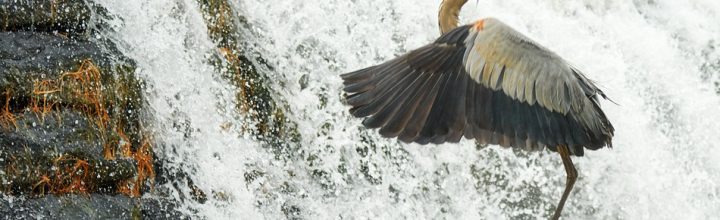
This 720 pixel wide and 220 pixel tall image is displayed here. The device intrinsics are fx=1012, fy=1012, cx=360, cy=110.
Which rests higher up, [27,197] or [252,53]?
[252,53]

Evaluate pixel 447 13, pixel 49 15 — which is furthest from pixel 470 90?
pixel 49 15

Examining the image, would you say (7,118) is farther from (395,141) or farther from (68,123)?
(395,141)

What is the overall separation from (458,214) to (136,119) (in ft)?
5.48

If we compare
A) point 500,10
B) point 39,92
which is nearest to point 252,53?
point 39,92

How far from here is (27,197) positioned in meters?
4.04

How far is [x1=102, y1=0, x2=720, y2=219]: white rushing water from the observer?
4793mm

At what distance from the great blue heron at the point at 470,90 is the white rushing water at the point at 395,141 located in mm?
1292

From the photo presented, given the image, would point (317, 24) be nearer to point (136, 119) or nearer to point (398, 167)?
point (398, 167)

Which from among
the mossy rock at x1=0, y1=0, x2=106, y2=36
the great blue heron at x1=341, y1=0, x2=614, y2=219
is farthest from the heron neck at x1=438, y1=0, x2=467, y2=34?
the mossy rock at x1=0, y1=0, x2=106, y2=36

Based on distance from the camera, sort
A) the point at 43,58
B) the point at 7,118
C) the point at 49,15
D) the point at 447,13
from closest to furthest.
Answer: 1. the point at 7,118
2. the point at 447,13
3. the point at 43,58
4. the point at 49,15

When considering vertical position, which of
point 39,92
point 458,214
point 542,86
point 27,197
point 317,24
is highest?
point 542,86

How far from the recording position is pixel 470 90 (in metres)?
3.66

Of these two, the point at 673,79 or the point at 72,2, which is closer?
the point at 72,2

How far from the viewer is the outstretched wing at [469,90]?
3.61m
